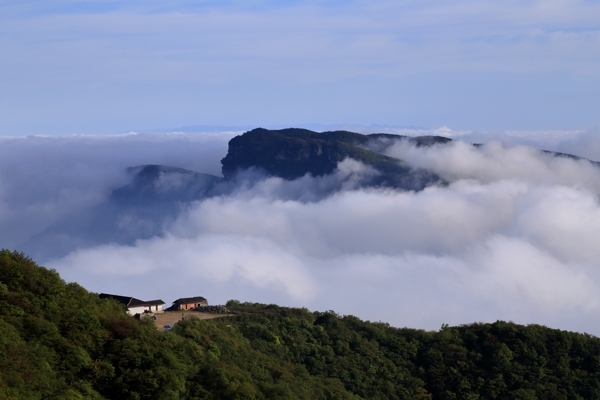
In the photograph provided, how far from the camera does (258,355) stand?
168 ft

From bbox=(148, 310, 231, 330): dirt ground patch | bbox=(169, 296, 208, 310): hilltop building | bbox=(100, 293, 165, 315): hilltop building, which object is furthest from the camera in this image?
bbox=(169, 296, 208, 310): hilltop building

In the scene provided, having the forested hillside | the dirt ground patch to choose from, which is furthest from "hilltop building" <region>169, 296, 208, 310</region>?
the forested hillside

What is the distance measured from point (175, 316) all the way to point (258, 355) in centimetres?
1061

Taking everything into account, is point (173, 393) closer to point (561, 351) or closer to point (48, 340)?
point (48, 340)

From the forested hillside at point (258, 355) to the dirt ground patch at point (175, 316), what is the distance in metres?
2.53

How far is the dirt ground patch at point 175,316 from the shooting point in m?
56.0

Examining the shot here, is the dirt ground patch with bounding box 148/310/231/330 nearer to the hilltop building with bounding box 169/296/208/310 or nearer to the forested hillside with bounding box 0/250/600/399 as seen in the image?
the hilltop building with bounding box 169/296/208/310

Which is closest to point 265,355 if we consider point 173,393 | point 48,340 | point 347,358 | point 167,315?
point 347,358

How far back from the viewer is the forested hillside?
37062 millimetres

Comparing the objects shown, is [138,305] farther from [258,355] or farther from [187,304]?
[258,355]

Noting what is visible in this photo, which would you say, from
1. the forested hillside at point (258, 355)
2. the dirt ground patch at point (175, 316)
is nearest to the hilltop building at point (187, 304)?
the dirt ground patch at point (175, 316)

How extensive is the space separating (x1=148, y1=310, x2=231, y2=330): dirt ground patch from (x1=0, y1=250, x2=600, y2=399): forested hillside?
2.53 metres

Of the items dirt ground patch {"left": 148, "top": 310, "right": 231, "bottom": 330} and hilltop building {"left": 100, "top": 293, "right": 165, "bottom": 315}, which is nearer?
dirt ground patch {"left": 148, "top": 310, "right": 231, "bottom": 330}

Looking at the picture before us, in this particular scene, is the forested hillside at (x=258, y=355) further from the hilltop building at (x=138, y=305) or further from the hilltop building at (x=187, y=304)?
the hilltop building at (x=138, y=305)
